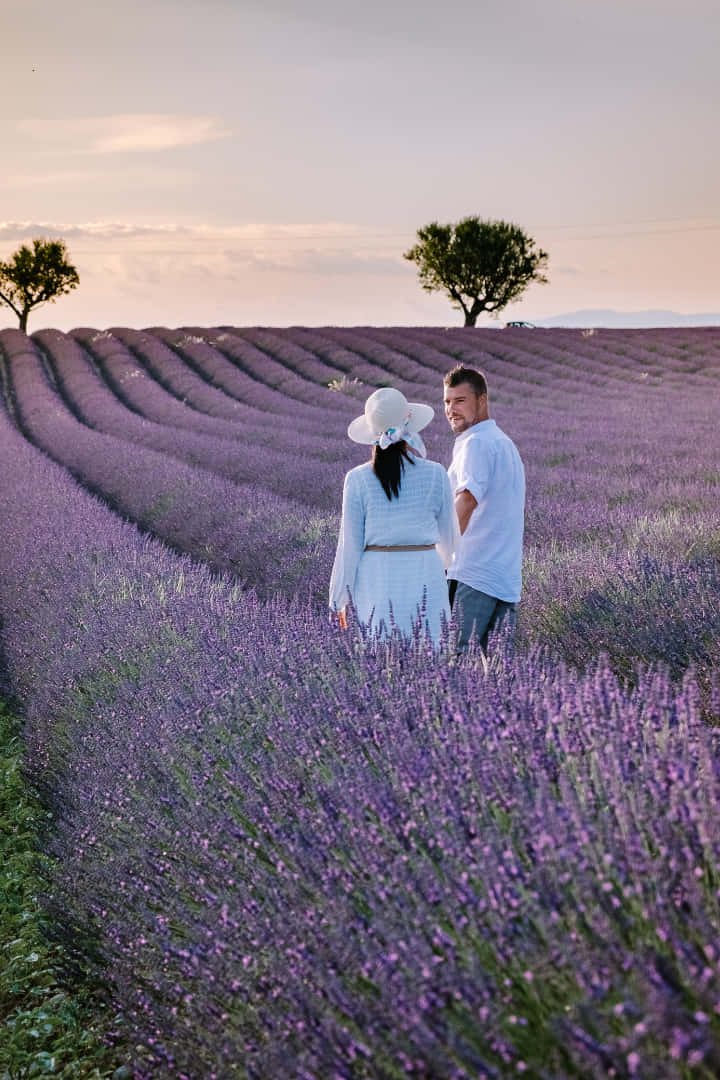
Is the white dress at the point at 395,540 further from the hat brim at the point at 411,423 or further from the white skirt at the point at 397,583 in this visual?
the hat brim at the point at 411,423

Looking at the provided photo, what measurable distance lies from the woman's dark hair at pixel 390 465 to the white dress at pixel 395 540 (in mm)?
33

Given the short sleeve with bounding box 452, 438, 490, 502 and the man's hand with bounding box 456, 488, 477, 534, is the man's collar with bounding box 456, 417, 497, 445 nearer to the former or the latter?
the short sleeve with bounding box 452, 438, 490, 502

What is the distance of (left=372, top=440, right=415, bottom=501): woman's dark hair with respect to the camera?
357cm

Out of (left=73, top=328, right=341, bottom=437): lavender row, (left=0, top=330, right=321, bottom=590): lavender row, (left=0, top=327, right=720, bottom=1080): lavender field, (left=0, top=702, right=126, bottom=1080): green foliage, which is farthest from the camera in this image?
(left=73, top=328, right=341, bottom=437): lavender row

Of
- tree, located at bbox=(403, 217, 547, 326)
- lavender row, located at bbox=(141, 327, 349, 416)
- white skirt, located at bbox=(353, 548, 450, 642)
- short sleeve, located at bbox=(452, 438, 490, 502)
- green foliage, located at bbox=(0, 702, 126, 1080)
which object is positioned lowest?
green foliage, located at bbox=(0, 702, 126, 1080)

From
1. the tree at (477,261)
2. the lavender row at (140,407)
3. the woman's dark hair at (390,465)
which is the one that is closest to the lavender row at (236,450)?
the lavender row at (140,407)

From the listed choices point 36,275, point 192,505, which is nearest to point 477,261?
point 36,275

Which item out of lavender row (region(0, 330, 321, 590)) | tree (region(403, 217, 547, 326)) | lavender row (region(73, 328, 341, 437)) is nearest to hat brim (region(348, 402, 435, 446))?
lavender row (region(0, 330, 321, 590))

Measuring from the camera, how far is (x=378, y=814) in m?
1.98

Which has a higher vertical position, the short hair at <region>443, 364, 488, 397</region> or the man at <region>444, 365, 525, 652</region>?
the short hair at <region>443, 364, 488, 397</region>

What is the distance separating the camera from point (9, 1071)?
2783 mm

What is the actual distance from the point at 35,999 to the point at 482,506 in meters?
2.37

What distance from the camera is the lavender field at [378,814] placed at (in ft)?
4.65

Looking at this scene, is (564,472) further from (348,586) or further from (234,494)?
(348,586)
